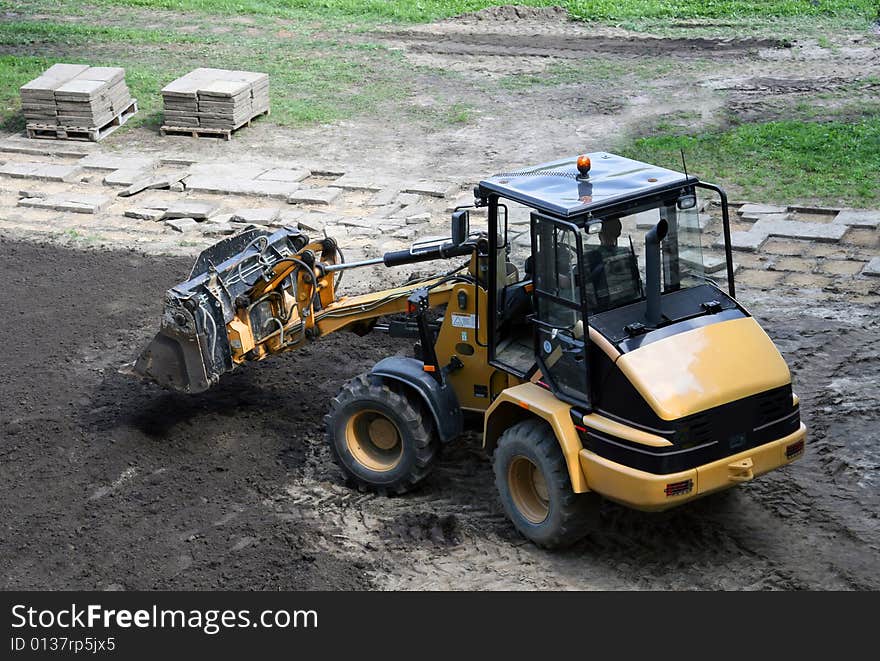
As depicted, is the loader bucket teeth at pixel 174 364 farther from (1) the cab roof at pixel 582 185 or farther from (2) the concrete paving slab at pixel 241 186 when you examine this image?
(2) the concrete paving slab at pixel 241 186

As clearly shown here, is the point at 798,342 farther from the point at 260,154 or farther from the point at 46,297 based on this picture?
the point at 260,154

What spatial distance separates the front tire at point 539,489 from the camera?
7.39 m

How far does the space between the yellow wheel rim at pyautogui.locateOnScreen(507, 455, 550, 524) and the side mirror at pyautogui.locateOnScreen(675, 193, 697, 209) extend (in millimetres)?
2002

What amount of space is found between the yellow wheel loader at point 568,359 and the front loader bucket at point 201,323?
2 centimetres

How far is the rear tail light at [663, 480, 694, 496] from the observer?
685 cm

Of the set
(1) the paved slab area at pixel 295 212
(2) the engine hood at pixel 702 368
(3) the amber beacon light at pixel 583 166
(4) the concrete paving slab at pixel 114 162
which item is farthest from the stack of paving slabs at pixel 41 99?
Result: (2) the engine hood at pixel 702 368

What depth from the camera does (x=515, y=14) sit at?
24531 millimetres

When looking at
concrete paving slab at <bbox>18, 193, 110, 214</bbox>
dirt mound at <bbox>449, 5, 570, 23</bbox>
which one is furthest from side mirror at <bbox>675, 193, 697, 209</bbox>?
A: dirt mound at <bbox>449, 5, 570, 23</bbox>

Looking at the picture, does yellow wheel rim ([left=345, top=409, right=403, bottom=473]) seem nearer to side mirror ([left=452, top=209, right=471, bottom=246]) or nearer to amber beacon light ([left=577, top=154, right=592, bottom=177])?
side mirror ([left=452, top=209, right=471, bottom=246])

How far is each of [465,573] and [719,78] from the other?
14.2m

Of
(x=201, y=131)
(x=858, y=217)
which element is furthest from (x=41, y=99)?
(x=858, y=217)

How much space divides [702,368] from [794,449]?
3.04 ft

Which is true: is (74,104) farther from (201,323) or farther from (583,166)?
(583,166)

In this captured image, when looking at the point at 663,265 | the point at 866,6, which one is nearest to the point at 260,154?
the point at 663,265
